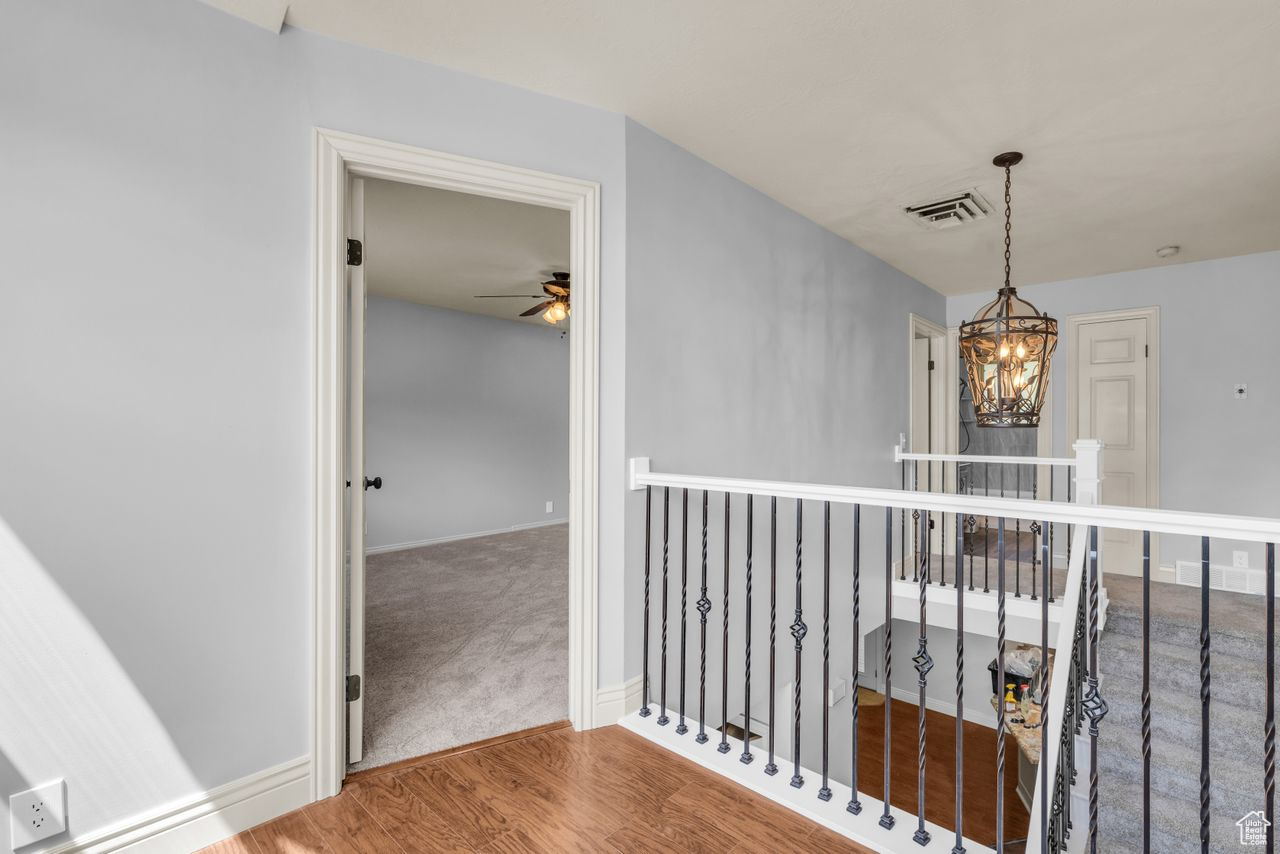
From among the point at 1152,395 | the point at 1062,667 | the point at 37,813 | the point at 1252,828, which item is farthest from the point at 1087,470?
the point at 37,813

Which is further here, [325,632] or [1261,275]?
[1261,275]

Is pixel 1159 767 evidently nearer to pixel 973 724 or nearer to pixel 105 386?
pixel 973 724

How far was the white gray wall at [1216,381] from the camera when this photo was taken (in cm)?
414

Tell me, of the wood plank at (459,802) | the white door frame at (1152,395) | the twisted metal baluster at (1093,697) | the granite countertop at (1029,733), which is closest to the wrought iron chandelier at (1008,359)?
the twisted metal baluster at (1093,697)

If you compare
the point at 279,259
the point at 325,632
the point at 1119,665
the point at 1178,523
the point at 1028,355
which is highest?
the point at 279,259

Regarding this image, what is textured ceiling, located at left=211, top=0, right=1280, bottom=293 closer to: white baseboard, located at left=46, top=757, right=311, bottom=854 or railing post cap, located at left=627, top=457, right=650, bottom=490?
railing post cap, located at left=627, top=457, right=650, bottom=490

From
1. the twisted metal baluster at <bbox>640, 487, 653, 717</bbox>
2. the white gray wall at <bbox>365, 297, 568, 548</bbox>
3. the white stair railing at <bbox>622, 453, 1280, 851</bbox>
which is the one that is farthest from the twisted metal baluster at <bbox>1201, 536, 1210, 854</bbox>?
the white gray wall at <bbox>365, 297, 568, 548</bbox>

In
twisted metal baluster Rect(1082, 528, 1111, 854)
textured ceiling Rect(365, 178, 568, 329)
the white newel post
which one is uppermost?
textured ceiling Rect(365, 178, 568, 329)

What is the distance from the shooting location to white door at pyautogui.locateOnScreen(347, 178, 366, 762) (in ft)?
6.42

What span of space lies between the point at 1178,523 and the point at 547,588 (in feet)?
12.3

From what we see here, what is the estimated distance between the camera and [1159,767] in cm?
268

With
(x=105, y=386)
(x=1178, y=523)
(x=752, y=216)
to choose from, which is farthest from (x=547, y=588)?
(x=1178, y=523)

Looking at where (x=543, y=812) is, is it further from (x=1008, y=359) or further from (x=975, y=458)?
(x=975, y=458)

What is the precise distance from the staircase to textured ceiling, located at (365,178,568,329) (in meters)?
3.94
